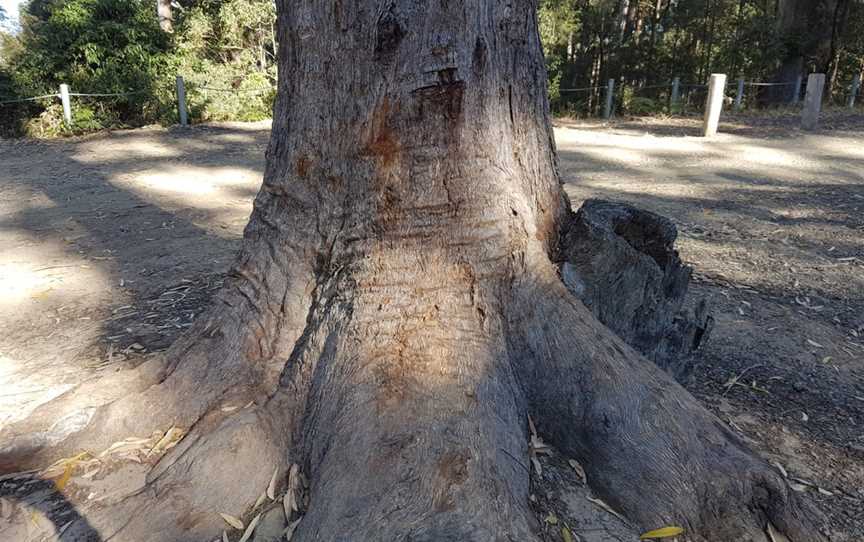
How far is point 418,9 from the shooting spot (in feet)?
7.04

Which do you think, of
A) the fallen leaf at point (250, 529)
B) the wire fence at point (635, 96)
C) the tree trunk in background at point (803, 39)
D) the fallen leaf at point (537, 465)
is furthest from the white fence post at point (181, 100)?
the tree trunk in background at point (803, 39)

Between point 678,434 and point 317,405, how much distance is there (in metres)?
1.22

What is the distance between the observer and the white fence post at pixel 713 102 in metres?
12.6

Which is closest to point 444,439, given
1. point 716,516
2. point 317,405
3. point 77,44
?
point 317,405

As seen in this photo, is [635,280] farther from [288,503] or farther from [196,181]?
[196,181]

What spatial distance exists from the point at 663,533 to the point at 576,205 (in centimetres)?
549

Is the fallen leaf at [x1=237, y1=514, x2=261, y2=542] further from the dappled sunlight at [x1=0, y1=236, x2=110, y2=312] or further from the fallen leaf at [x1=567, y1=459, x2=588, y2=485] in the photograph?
the dappled sunlight at [x1=0, y1=236, x2=110, y2=312]

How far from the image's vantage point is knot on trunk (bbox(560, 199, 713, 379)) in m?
2.71

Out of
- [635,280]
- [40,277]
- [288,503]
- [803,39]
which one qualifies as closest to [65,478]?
[288,503]

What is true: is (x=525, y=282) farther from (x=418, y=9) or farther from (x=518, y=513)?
(x=418, y=9)

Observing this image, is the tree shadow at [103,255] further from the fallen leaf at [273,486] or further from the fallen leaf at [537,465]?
the fallen leaf at [537,465]

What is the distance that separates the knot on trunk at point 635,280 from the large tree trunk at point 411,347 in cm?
30

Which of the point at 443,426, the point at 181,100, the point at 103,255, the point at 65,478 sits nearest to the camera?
the point at 443,426

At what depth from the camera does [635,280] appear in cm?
282
